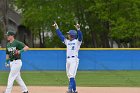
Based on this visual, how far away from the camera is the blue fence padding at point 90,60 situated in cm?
2850

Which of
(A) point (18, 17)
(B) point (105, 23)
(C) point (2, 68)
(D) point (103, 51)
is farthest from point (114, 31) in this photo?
(A) point (18, 17)

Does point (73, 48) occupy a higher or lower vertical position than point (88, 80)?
higher

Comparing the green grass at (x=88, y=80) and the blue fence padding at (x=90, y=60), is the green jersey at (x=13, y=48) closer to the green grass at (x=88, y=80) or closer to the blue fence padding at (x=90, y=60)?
the green grass at (x=88, y=80)

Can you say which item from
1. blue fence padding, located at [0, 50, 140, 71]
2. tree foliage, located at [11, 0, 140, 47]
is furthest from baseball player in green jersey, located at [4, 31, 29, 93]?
tree foliage, located at [11, 0, 140, 47]

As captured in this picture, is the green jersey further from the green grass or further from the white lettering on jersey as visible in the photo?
the green grass

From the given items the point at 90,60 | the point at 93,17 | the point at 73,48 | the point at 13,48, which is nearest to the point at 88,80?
the point at 73,48

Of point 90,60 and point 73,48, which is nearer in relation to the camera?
point 73,48

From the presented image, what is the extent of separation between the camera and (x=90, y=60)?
2867 cm

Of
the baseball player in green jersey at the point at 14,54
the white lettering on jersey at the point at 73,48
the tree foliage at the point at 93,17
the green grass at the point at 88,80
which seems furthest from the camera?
the tree foliage at the point at 93,17

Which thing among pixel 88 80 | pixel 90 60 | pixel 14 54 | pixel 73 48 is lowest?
pixel 88 80

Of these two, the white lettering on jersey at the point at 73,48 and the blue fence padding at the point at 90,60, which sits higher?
the white lettering on jersey at the point at 73,48

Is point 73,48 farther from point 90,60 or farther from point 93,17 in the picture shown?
point 93,17

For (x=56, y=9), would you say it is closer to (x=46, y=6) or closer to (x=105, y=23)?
(x=46, y=6)

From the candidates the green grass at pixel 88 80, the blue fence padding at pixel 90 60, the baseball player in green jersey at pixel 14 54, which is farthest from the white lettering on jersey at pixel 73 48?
the blue fence padding at pixel 90 60
